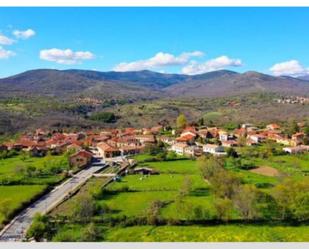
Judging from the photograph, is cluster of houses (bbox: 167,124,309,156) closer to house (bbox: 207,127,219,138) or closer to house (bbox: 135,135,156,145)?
house (bbox: 207,127,219,138)

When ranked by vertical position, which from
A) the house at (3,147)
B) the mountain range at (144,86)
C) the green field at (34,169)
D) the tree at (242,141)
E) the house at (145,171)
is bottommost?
the house at (145,171)

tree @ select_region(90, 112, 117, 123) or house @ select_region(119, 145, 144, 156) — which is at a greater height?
tree @ select_region(90, 112, 117, 123)

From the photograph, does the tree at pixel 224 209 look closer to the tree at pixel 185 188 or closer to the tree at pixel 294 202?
the tree at pixel 294 202

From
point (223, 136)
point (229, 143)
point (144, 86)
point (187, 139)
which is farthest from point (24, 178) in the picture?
point (144, 86)

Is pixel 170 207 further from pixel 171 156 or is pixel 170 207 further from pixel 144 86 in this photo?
pixel 144 86

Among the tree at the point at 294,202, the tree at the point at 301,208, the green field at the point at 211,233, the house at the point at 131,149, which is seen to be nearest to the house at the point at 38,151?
the house at the point at 131,149

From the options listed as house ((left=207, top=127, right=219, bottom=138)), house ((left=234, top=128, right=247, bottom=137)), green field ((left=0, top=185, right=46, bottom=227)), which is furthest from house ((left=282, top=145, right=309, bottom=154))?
green field ((left=0, top=185, right=46, bottom=227))

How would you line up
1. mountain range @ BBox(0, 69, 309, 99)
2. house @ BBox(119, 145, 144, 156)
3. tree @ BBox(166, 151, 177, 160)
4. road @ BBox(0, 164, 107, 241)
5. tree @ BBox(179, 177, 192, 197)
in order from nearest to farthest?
road @ BBox(0, 164, 107, 241) < tree @ BBox(179, 177, 192, 197) < tree @ BBox(166, 151, 177, 160) < house @ BBox(119, 145, 144, 156) < mountain range @ BBox(0, 69, 309, 99)

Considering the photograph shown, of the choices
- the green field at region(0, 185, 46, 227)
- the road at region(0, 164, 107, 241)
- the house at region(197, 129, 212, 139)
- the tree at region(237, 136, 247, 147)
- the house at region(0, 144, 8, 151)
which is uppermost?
the house at region(197, 129, 212, 139)
